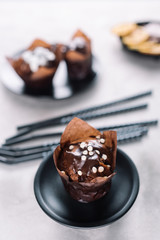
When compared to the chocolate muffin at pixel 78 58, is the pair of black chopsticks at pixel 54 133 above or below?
below

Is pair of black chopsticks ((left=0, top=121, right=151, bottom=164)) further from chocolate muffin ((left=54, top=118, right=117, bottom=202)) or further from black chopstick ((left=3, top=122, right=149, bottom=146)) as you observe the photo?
chocolate muffin ((left=54, top=118, right=117, bottom=202))

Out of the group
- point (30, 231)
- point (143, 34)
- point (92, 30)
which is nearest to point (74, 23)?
point (92, 30)

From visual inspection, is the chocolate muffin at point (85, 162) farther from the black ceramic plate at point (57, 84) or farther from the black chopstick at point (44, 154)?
the black ceramic plate at point (57, 84)

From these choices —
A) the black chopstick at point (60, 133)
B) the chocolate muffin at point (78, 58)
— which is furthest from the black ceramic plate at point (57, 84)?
the black chopstick at point (60, 133)

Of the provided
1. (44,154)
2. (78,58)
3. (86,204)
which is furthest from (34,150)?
(78,58)

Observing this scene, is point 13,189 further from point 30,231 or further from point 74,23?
point 74,23

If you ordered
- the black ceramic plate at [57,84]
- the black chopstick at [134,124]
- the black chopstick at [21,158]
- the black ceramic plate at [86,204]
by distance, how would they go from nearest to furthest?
the black ceramic plate at [86,204]
the black chopstick at [21,158]
the black chopstick at [134,124]
the black ceramic plate at [57,84]
